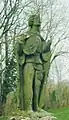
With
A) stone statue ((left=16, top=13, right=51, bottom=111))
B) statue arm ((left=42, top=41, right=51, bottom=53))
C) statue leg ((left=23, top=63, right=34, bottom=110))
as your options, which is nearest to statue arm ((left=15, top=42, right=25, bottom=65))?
stone statue ((left=16, top=13, right=51, bottom=111))

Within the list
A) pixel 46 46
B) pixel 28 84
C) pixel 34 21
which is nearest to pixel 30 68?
pixel 28 84

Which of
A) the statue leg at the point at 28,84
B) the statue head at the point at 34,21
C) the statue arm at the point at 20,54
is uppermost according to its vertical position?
the statue head at the point at 34,21

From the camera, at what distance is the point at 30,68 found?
8.27 meters

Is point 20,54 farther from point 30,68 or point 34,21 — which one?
point 34,21

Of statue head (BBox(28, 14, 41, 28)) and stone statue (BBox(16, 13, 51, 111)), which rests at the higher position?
statue head (BBox(28, 14, 41, 28))

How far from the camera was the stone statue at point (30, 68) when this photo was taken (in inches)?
322

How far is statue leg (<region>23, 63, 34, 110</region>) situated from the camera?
26.7 ft

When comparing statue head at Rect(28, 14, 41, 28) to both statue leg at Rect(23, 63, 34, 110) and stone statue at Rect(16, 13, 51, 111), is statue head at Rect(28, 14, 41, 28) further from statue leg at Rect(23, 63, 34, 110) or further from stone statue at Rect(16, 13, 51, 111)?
statue leg at Rect(23, 63, 34, 110)

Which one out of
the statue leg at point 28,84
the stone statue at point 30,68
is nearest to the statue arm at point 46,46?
the stone statue at point 30,68

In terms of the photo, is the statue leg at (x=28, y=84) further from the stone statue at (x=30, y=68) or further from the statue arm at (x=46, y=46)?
the statue arm at (x=46, y=46)

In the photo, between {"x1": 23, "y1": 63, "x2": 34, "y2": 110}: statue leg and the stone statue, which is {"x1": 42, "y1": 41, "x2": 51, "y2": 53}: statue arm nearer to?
the stone statue

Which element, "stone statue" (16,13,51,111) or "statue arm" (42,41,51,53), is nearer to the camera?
"stone statue" (16,13,51,111)

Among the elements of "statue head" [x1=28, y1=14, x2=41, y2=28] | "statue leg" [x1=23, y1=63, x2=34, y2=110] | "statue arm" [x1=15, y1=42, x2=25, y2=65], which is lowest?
"statue leg" [x1=23, y1=63, x2=34, y2=110]

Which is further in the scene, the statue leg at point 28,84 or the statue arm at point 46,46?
the statue arm at point 46,46
